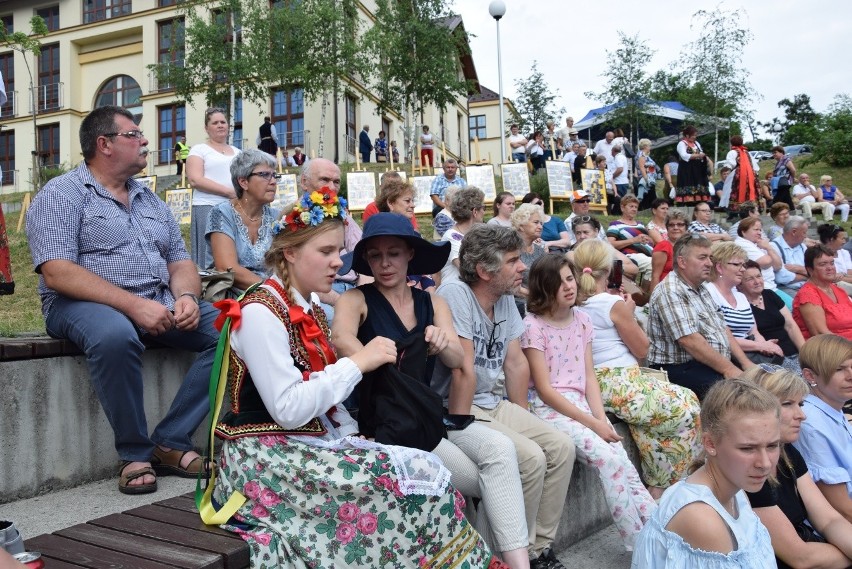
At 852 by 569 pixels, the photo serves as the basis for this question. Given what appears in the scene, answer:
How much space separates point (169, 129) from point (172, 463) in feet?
108

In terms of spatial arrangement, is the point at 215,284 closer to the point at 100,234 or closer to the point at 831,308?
the point at 100,234

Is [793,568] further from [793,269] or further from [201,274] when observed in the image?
[793,269]

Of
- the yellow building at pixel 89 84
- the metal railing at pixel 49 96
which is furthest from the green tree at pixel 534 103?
the metal railing at pixel 49 96

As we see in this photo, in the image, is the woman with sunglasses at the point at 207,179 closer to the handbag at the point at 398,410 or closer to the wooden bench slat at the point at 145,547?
the handbag at the point at 398,410

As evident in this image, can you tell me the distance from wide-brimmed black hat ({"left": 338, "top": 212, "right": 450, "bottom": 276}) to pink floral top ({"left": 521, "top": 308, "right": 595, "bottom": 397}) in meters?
0.82

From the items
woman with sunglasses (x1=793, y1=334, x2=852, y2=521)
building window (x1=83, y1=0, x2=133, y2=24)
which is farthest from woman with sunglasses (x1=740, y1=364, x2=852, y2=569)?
building window (x1=83, y1=0, x2=133, y2=24)

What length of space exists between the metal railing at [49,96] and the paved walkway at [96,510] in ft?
122

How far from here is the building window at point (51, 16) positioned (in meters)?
37.0

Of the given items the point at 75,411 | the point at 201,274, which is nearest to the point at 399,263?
the point at 201,274

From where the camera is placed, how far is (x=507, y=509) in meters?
3.12

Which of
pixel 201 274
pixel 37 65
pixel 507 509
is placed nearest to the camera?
pixel 507 509

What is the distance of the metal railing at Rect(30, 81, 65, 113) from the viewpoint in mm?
36094

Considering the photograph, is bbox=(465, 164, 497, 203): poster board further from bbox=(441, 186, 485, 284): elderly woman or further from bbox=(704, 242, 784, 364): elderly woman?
bbox=(704, 242, 784, 364): elderly woman

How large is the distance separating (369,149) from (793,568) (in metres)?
26.3
